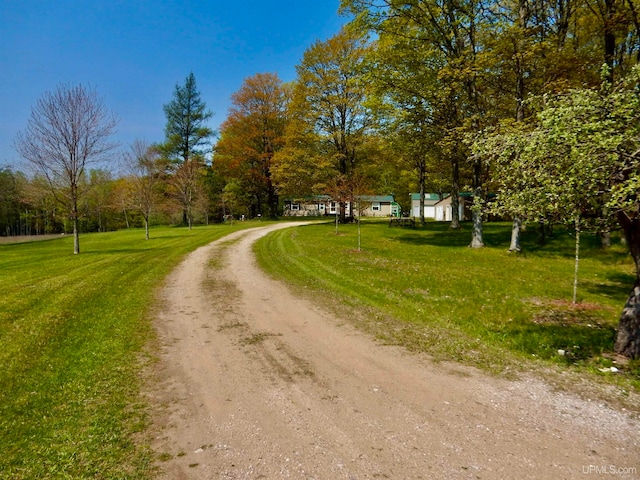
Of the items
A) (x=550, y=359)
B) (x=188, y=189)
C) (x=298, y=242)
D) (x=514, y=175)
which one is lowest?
(x=550, y=359)

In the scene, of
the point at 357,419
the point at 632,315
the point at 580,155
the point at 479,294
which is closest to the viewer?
the point at 357,419

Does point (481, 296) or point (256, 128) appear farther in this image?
point (256, 128)

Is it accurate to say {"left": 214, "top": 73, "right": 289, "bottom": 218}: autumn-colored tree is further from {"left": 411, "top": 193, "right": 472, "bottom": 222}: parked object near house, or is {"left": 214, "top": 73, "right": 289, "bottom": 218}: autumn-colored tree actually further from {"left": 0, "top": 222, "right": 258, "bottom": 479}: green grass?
{"left": 0, "top": 222, "right": 258, "bottom": 479}: green grass

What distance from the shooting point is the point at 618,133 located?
4.19 metres

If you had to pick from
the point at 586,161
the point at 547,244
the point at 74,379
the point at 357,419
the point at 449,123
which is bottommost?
the point at 357,419

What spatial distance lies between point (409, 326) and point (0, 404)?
6520mm

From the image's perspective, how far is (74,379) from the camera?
4785 millimetres

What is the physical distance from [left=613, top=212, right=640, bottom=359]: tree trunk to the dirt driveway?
2.01m

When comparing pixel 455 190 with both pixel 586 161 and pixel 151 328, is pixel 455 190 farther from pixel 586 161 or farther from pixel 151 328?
pixel 151 328

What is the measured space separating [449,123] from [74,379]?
64.2 feet

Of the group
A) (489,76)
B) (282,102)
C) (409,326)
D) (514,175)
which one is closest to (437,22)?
(489,76)

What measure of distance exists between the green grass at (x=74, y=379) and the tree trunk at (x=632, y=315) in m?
7.04

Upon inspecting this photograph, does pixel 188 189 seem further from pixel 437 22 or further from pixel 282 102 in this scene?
pixel 437 22

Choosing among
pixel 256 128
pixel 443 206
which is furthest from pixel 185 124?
pixel 443 206
